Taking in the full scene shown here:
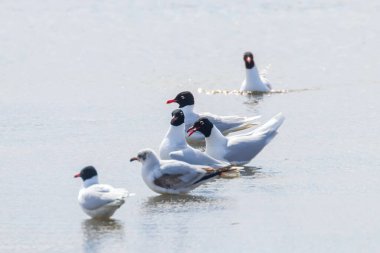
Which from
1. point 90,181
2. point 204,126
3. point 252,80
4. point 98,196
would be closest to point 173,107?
point 252,80

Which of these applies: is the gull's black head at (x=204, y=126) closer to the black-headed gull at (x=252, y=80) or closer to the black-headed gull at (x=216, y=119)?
the black-headed gull at (x=216, y=119)

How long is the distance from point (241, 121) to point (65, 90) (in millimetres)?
3327

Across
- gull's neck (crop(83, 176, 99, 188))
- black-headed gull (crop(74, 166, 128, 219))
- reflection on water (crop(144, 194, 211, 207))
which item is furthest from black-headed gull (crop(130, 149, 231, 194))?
black-headed gull (crop(74, 166, 128, 219))

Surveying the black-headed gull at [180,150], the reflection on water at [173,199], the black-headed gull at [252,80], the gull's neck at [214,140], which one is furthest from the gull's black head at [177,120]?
the black-headed gull at [252,80]

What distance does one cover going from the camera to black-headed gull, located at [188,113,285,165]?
38.7 feet

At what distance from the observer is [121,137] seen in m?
12.9

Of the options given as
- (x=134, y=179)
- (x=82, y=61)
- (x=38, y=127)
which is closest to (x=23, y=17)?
(x=82, y=61)

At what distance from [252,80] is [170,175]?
590 cm

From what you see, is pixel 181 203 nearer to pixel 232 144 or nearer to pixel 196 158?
pixel 196 158

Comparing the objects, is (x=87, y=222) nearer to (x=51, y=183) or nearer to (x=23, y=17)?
(x=51, y=183)

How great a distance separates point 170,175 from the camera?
1048 centimetres

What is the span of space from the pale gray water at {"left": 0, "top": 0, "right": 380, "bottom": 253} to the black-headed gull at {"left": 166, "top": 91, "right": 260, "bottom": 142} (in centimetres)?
37

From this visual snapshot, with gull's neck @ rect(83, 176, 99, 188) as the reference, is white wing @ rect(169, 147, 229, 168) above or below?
below

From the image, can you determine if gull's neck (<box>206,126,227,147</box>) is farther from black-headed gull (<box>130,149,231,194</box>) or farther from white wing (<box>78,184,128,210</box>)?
white wing (<box>78,184,128,210</box>)
